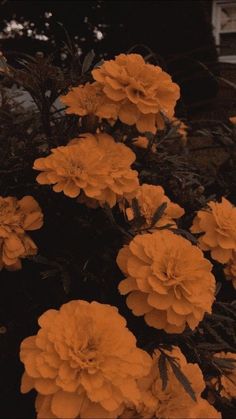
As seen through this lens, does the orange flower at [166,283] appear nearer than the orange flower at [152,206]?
Yes

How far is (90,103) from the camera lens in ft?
3.53

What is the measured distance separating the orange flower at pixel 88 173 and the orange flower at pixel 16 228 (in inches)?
3.4

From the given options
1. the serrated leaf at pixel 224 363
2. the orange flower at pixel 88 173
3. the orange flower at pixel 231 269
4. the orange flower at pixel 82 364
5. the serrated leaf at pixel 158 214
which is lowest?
the serrated leaf at pixel 224 363

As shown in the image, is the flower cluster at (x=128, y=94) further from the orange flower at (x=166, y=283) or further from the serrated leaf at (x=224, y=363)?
the serrated leaf at (x=224, y=363)

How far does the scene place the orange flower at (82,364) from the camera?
69 centimetres

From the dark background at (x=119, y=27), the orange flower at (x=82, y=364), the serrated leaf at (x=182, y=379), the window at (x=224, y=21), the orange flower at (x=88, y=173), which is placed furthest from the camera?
the window at (x=224, y=21)

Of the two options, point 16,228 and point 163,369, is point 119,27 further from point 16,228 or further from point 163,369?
point 163,369

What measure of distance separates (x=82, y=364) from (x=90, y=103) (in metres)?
0.58

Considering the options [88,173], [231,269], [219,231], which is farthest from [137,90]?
[231,269]

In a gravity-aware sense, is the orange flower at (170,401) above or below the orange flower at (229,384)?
above

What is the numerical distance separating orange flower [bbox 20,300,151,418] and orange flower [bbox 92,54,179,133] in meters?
0.45

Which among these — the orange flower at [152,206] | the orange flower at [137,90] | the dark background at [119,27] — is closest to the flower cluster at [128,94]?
the orange flower at [137,90]

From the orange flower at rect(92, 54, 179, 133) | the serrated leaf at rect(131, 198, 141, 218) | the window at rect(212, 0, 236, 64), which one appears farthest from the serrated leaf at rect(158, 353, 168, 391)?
the window at rect(212, 0, 236, 64)

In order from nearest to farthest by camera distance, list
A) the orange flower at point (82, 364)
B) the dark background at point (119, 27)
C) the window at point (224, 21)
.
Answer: the orange flower at point (82, 364)
the dark background at point (119, 27)
the window at point (224, 21)
